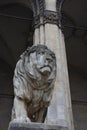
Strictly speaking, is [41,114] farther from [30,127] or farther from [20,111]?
[30,127]

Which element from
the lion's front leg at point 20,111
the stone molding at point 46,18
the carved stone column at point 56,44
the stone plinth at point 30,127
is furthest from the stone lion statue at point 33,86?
the stone molding at point 46,18

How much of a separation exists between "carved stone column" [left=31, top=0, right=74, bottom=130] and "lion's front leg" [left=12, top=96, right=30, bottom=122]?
1999mm

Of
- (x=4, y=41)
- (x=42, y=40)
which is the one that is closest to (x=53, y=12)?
(x=42, y=40)

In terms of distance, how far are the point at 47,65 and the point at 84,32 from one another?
8066 millimetres

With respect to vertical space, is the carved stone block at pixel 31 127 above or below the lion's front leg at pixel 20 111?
below

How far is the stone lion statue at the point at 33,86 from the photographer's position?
423 centimetres

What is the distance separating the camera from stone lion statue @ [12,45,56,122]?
423 centimetres

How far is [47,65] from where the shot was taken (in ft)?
14.2

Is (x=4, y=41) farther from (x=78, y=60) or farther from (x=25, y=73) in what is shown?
(x=25, y=73)

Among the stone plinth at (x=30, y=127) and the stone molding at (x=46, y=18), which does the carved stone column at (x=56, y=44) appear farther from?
the stone plinth at (x=30, y=127)

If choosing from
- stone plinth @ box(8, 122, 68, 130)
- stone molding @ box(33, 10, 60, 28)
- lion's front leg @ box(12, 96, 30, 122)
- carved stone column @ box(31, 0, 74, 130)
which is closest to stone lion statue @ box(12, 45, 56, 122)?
lion's front leg @ box(12, 96, 30, 122)

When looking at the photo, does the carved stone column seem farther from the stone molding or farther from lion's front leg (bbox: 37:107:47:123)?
lion's front leg (bbox: 37:107:47:123)

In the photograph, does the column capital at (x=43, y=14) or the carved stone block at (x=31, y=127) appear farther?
the column capital at (x=43, y=14)

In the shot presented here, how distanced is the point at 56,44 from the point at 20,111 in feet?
12.5
